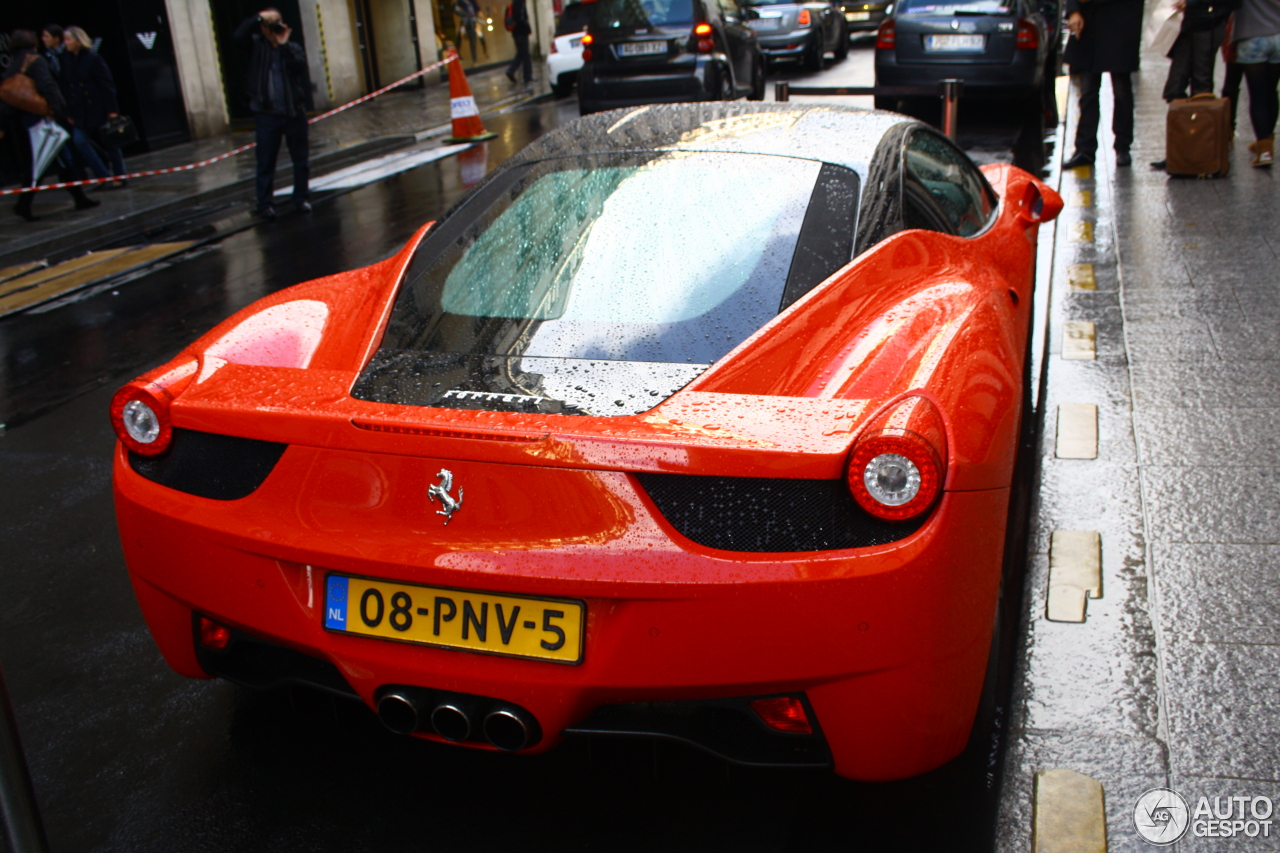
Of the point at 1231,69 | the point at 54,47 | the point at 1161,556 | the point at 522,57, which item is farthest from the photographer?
the point at 522,57

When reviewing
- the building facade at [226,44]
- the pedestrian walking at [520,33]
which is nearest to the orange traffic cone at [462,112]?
the building facade at [226,44]

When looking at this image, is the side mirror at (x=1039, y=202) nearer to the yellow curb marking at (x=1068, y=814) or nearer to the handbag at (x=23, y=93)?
the yellow curb marking at (x=1068, y=814)

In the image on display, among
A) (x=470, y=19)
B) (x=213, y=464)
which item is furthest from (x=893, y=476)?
(x=470, y=19)

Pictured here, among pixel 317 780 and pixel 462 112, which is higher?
pixel 462 112

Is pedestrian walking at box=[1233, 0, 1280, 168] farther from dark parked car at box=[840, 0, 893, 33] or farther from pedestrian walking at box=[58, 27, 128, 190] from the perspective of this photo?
dark parked car at box=[840, 0, 893, 33]

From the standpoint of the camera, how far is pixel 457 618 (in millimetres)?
2205

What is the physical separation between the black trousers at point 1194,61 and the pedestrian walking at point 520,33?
49.7 feet

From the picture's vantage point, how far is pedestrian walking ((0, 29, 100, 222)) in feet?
35.9

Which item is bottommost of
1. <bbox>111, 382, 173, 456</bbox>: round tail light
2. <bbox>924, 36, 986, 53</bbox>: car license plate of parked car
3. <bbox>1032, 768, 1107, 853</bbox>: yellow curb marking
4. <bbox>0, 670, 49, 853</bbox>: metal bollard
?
<bbox>1032, 768, 1107, 853</bbox>: yellow curb marking

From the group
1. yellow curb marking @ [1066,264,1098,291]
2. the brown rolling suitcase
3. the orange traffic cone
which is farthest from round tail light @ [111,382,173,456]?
the orange traffic cone

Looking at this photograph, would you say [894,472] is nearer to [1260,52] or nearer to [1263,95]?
[1260,52]

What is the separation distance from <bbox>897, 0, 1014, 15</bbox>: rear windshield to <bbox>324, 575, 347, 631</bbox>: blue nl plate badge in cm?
1204

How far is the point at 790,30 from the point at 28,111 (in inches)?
515

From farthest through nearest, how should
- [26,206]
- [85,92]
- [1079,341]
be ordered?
[85,92] < [26,206] < [1079,341]
